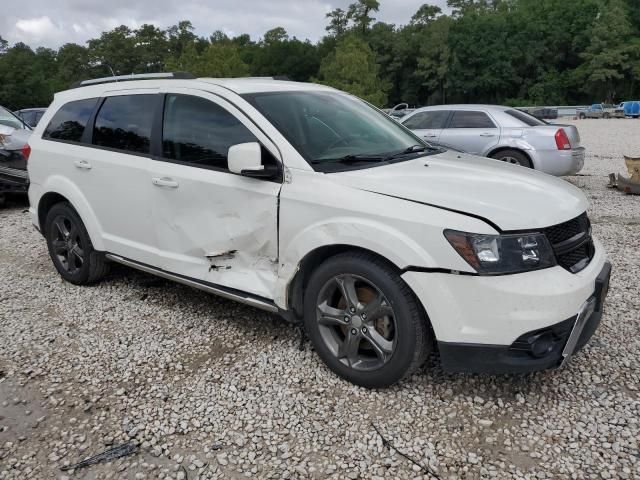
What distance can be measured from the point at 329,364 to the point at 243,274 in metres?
0.83

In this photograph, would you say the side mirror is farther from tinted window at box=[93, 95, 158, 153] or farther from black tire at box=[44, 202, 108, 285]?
black tire at box=[44, 202, 108, 285]

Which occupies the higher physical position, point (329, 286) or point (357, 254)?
point (357, 254)

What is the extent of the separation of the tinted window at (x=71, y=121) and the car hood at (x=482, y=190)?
2670 millimetres

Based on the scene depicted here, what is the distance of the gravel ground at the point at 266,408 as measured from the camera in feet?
8.29

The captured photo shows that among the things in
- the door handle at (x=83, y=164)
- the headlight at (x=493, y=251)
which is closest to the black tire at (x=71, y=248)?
the door handle at (x=83, y=164)

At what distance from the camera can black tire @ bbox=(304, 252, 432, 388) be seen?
2.77m

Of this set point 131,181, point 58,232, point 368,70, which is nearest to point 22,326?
point 58,232

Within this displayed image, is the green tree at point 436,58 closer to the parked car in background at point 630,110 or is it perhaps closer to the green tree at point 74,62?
the parked car in background at point 630,110

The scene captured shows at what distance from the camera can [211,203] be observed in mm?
3490

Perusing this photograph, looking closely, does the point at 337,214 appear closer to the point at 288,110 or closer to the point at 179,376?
the point at 288,110

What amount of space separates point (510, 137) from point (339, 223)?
750 centimetres

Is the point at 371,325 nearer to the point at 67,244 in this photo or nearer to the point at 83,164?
the point at 83,164

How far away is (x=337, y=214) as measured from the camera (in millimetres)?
2932

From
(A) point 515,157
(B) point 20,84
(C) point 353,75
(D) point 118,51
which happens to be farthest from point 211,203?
(D) point 118,51
